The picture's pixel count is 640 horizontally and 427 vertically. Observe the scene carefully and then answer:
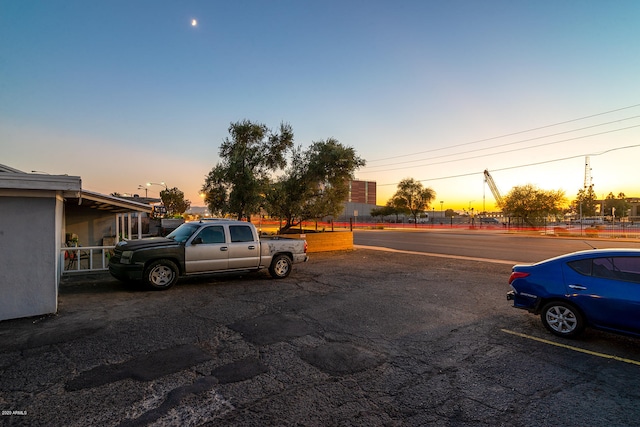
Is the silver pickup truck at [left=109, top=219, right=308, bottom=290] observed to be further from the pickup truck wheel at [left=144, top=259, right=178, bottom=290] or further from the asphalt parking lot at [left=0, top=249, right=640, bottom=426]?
the asphalt parking lot at [left=0, top=249, right=640, bottom=426]

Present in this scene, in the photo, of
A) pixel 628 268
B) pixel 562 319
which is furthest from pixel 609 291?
pixel 562 319

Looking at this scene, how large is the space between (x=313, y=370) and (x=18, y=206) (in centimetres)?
610

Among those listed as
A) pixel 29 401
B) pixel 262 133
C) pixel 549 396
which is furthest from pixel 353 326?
pixel 262 133

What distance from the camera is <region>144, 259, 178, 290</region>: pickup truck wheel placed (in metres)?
8.34

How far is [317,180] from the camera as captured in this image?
1828 centimetres

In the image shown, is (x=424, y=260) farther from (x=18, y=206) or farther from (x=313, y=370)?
(x=18, y=206)

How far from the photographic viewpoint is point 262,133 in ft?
52.4

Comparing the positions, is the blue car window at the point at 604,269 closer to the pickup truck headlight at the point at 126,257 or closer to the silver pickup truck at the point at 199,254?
the silver pickup truck at the point at 199,254

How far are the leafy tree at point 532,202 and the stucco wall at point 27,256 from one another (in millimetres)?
46243

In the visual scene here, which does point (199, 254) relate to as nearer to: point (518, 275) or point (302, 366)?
point (302, 366)

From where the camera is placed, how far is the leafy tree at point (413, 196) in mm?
59250

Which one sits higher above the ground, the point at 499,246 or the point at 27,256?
the point at 27,256

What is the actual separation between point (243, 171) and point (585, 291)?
12821mm

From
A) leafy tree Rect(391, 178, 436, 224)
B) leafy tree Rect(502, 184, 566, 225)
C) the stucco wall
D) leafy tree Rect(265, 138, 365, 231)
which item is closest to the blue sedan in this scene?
the stucco wall
